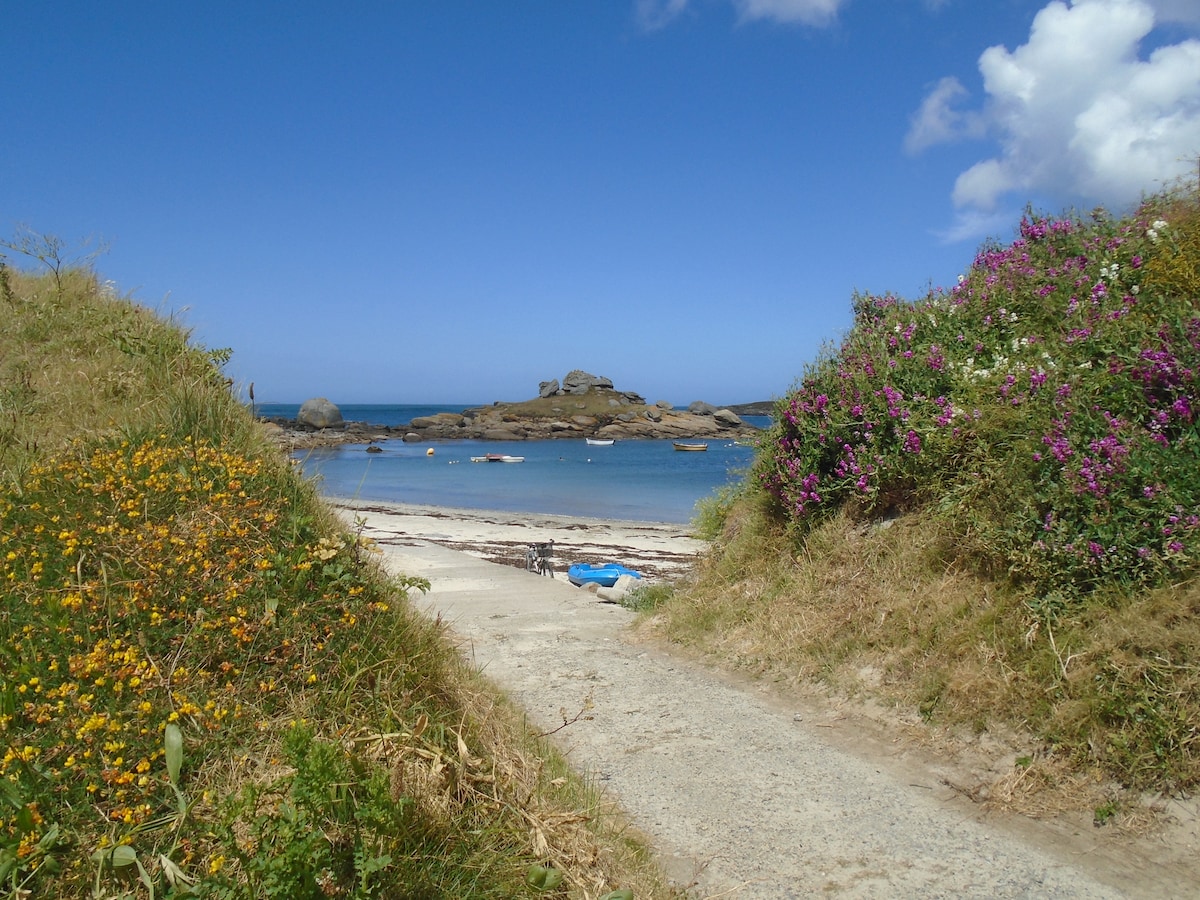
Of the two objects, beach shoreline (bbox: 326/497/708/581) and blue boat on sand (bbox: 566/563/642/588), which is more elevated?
blue boat on sand (bbox: 566/563/642/588)

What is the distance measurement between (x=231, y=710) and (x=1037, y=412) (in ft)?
19.1

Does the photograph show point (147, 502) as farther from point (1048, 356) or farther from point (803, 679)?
point (1048, 356)

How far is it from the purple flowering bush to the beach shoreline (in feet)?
24.3

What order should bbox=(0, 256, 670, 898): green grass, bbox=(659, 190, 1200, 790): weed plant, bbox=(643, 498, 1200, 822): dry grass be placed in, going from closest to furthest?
1. bbox=(0, 256, 670, 898): green grass
2. bbox=(643, 498, 1200, 822): dry grass
3. bbox=(659, 190, 1200, 790): weed plant

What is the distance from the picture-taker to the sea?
38.5 metres

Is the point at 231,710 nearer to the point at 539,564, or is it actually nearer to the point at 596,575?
the point at 596,575

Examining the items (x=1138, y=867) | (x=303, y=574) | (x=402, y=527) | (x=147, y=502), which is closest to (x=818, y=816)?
(x=1138, y=867)


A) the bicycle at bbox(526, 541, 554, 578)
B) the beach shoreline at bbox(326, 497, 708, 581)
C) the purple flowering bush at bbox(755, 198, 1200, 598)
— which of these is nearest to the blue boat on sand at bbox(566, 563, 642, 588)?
the beach shoreline at bbox(326, 497, 708, 581)

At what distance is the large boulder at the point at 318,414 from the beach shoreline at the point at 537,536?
177 feet

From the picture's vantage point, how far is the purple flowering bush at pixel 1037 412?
535 centimetres

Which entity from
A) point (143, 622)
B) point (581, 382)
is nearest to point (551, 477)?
point (143, 622)

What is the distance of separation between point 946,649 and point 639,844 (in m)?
2.88

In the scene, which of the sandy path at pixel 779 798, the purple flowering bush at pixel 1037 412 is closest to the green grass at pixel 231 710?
the sandy path at pixel 779 798

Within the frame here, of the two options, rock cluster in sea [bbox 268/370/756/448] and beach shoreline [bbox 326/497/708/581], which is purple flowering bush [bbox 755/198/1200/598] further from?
rock cluster in sea [bbox 268/370/756/448]
